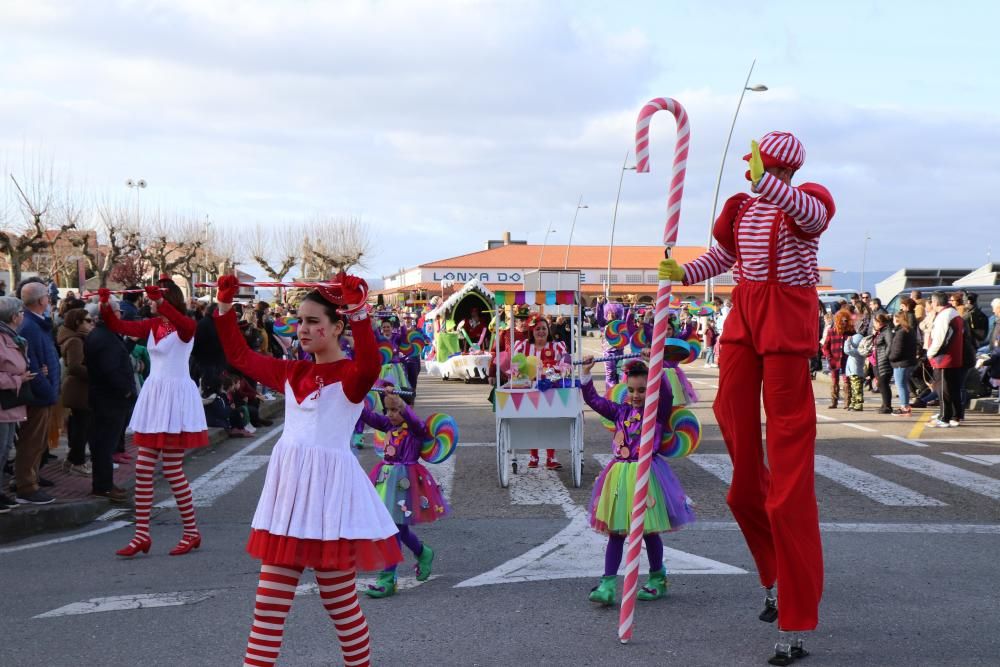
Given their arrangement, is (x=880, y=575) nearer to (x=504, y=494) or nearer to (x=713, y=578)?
(x=713, y=578)

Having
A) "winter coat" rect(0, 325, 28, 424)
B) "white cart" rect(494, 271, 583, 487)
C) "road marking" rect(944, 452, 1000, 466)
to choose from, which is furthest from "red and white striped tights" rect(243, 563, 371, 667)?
"road marking" rect(944, 452, 1000, 466)

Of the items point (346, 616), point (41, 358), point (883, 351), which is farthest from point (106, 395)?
point (883, 351)

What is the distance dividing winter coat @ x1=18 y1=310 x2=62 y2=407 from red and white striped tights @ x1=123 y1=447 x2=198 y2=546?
6.03 feet

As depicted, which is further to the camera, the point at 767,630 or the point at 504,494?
the point at 504,494

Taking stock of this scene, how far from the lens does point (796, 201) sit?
451cm

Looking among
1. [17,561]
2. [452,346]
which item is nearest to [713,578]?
[17,561]

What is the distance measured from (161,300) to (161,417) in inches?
46.6

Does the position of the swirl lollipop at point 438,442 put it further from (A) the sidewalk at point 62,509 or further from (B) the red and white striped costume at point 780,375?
(A) the sidewalk at point 62,509

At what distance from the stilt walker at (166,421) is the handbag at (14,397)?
52.6 inches

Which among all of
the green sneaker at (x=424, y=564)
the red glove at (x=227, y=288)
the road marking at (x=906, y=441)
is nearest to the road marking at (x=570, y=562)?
the green sneaker at (x=424, y=564)

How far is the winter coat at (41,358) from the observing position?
8.68 metres

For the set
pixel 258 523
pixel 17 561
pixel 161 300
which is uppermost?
pixel 161 300

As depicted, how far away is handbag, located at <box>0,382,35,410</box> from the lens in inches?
325

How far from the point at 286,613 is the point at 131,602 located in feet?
7.94
